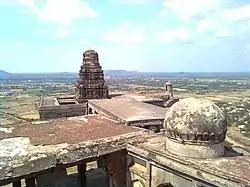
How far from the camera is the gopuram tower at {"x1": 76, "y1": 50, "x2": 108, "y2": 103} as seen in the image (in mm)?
20406

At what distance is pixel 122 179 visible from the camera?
7914 mm

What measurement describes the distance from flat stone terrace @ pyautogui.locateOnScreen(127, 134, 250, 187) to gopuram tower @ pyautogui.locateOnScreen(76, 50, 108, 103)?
1326cm

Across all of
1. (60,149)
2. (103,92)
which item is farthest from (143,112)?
(103,92)

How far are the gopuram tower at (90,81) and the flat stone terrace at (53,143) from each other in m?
9.81

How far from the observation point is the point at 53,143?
7758 millimetres

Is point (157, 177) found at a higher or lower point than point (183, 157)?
lower

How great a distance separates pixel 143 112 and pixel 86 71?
368 inches

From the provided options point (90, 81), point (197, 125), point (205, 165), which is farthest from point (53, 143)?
point (90, 81)

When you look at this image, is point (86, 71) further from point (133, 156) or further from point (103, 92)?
point (133, 156)

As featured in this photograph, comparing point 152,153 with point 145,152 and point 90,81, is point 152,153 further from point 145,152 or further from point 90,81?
point 90,81

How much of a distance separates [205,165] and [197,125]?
85cm

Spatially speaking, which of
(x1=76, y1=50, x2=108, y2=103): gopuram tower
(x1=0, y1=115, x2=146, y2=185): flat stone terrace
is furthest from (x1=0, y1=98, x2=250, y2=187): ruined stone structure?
(x1=76, y1=50, x2=108, y2=103): gopuram tower

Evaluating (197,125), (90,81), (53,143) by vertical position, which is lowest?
(53,143)

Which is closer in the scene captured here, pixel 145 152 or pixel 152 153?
pixel 152 153
